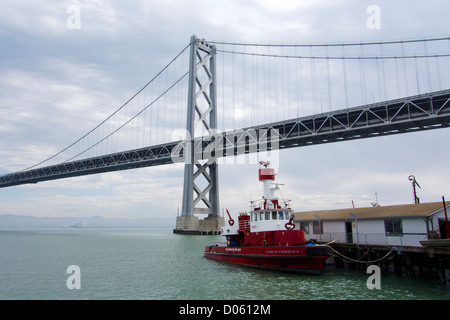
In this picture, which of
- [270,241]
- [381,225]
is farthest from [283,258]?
[381,225]

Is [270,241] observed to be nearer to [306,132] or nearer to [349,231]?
[349,231]

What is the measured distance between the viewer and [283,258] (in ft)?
68.8

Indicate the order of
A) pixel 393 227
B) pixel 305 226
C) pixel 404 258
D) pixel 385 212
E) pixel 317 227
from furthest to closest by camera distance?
pixel 305 226 < pixel 317 227 < pixel 385 212 < pixel 404 258 < pixel 393 227

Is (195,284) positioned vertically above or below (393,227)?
below

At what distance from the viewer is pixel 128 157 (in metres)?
76.7

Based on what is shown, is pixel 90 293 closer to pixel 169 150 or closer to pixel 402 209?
pixel 402 209

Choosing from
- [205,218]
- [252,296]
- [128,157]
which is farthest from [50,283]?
[128,157]

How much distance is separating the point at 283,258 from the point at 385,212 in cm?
723

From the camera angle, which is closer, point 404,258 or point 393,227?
point 393,227

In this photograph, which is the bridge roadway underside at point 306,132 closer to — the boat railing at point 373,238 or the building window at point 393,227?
the boat railing at point 373,238

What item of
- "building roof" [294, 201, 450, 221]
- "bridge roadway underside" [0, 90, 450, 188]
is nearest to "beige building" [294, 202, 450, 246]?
"building roof" [294, 201, 450, 221]

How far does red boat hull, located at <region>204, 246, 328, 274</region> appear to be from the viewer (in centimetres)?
1994

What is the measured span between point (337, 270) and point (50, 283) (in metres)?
17.5

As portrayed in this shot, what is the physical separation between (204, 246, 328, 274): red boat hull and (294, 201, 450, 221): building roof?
4.73 meters
